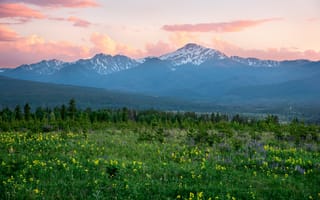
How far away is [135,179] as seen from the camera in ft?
46.2

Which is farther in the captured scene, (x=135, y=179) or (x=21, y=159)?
(x=21, y=159)

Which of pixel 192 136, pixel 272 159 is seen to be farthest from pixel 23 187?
pixel 192 136

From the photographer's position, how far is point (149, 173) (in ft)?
49.3

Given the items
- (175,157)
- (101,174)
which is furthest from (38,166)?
(175,157)

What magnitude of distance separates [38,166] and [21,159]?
1.40m

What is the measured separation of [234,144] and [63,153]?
10044 mm

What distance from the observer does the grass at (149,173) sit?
12633 mm

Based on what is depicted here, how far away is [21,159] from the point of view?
15.6 m

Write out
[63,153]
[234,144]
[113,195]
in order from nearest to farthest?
[113,195]
[63,153]
[234,144]

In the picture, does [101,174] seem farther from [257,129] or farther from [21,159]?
[257,129]

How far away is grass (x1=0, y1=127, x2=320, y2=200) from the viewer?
12.6 m

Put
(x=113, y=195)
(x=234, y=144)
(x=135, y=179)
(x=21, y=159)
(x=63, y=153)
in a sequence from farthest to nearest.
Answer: (x=234, y=144)
(x=63, y=153)
(x=21, y=159)
(x=135, y=179)
(x=113, y=195)

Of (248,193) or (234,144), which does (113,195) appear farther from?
A: (234,144)

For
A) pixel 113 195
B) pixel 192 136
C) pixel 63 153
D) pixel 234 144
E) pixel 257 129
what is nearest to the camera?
pixel 113 195
